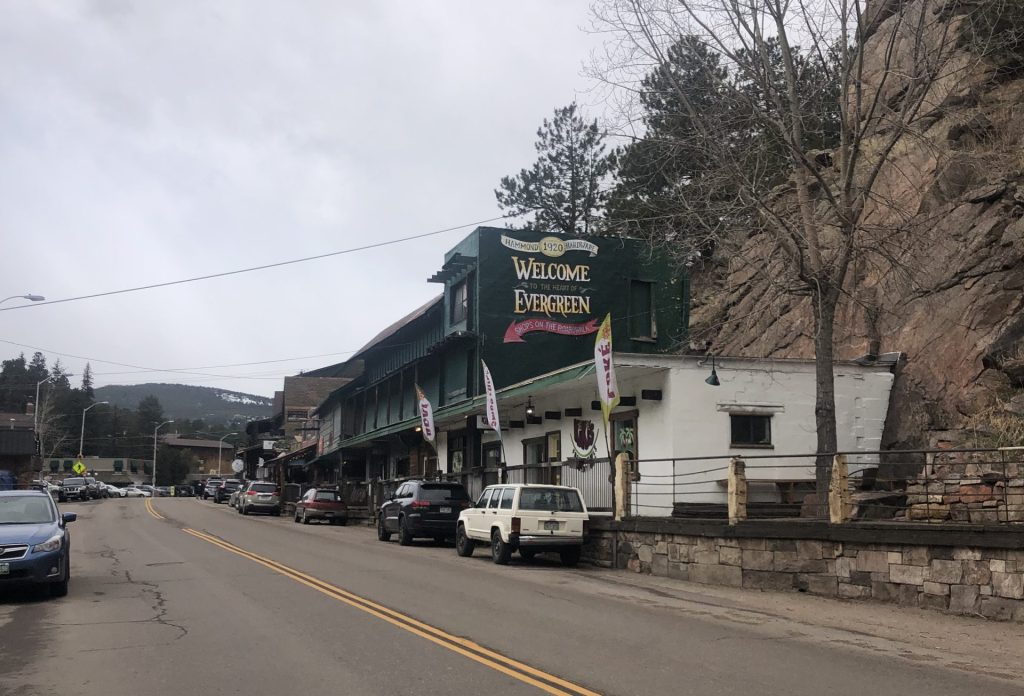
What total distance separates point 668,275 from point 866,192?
17713 millimetres

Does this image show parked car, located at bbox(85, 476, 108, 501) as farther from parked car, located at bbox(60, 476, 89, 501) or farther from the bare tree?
the bare tree

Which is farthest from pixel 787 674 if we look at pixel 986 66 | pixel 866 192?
pixel 986 66

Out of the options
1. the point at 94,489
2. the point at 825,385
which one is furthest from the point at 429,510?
the point at 94,489

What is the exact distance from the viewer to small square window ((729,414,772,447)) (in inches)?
818

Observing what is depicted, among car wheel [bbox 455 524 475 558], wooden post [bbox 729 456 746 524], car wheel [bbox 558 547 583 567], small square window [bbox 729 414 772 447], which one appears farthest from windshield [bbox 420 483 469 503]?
wooden post [bbox 729 456 746 524]

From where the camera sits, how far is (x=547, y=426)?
26.4 m

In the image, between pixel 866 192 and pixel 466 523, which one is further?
pixel 466 523

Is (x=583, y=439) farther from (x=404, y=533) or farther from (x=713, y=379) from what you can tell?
(x=404, y=533)

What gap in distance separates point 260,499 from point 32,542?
3647 cm

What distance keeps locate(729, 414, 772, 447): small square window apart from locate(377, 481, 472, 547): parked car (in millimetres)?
8152

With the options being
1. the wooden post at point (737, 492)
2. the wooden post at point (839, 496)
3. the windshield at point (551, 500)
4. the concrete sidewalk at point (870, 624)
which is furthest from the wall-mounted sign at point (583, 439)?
the wooden post at point (839, 496)

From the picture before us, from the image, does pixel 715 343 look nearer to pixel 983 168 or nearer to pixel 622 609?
pixel 983 168

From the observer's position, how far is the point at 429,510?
25062mm

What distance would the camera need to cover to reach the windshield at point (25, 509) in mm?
13505
